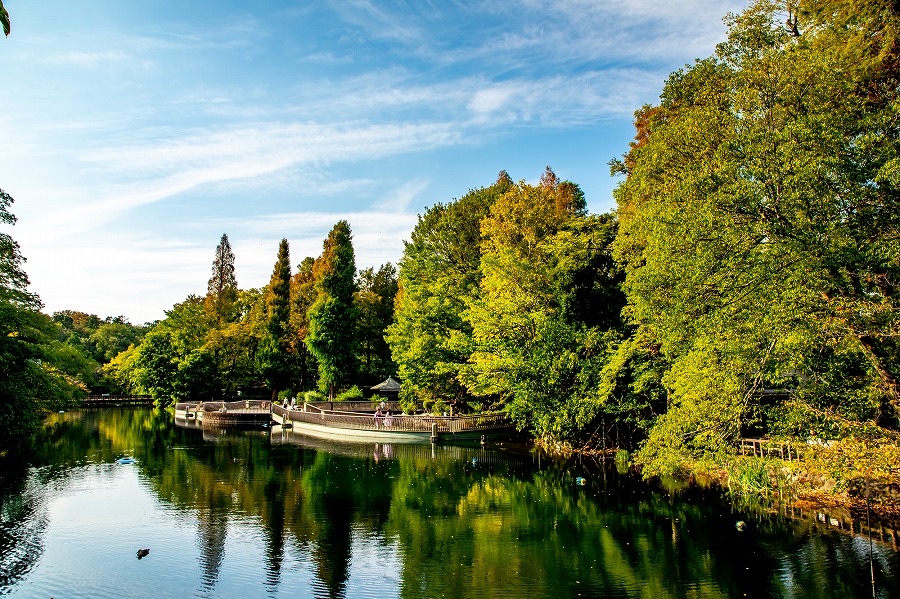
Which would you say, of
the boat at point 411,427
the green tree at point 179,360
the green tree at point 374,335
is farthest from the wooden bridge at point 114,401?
the boat at point 411,427

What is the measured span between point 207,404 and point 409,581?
164 ft

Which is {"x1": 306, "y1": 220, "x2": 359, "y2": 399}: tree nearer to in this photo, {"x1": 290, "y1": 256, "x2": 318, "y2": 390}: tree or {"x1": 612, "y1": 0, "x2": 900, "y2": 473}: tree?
{"x1": 290, "y1": 256, "x2": 318, "y2": 390}: tree

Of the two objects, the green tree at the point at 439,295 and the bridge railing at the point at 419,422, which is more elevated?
the green tree at the point at 439,295

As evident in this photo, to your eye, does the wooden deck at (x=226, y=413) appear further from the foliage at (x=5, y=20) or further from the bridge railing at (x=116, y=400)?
the foliage at (x=5, y=20)

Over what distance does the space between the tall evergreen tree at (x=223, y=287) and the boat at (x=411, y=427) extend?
34569mm

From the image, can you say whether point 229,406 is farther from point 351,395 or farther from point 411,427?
point 411,427

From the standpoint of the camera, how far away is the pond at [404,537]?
1312 centimetres

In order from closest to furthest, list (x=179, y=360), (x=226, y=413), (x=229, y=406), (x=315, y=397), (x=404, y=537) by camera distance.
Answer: (x=404, y=537)
(x=226, y=413)
(x=315, y=397)
(x=229, y=406)
(x=179, y=360)

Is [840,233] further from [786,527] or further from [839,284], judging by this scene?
[786,527]

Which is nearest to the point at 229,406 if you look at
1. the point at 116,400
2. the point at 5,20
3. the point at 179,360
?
the point at 179,360

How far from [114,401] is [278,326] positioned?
4367 cm

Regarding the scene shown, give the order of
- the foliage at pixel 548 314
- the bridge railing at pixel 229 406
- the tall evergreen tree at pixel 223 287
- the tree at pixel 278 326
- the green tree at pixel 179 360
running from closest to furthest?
the foliage at pixel 548 314 → the bridge railing at pixel 229 406 → the tree at pixel 278 326 → the green tree at pixel 179 360 → the tall evergreen tree at pixel 223 287

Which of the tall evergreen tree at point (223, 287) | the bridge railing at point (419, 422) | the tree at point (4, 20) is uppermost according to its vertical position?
the tall evergreen tree at point (223, 287)

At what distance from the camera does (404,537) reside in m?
17.2
